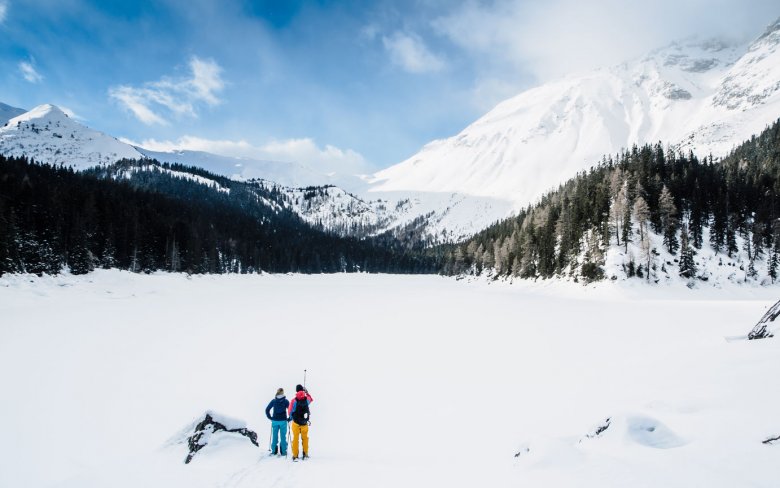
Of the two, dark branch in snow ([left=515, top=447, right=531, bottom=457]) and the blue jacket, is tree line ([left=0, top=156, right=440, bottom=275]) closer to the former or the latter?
the blue jacket

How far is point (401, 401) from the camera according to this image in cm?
1591

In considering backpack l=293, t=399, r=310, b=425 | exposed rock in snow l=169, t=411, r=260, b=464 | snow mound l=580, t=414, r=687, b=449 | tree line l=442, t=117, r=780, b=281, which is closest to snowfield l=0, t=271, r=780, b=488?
snow mound l=580, t=414, r=687, b=449

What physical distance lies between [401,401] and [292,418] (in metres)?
5.93

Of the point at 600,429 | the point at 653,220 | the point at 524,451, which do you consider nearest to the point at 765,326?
the point at 600,429

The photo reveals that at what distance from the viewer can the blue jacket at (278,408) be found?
450 inches

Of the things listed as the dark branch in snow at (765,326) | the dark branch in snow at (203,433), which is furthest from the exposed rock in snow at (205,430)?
the dark branch in snow at (765,326)

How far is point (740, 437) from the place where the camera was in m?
6.95

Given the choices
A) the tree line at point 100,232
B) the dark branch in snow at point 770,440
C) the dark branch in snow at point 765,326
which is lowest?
the dark branch in snow at point 770,440

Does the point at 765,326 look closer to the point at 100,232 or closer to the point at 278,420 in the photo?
the point at 278,420

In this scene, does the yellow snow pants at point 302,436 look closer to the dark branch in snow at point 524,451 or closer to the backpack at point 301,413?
the backpack at point 301,413

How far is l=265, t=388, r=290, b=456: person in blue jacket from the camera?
37.4 ft

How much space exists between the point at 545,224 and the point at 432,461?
9458cm

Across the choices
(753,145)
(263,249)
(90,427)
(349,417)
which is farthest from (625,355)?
(753,145)

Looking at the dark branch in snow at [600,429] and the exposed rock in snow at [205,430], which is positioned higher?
the dark branch in snow at [600,429]
